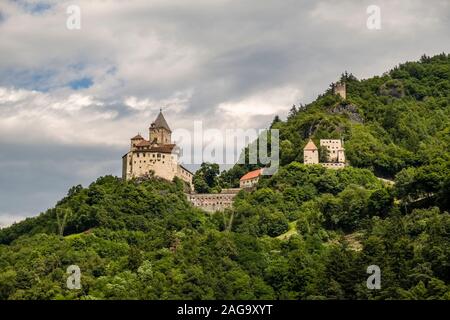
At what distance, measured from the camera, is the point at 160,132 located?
350 ft

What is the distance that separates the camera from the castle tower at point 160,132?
106 meters

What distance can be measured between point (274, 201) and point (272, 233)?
8442 mm

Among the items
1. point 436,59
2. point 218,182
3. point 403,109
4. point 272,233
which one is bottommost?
point 272,233

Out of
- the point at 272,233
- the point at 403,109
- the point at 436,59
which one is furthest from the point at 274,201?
the point at 436,59

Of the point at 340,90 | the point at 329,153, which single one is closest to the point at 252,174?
the point at 329,153

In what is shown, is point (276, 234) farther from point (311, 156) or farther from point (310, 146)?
point (310, 146)

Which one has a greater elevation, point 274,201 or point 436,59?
point 436,59

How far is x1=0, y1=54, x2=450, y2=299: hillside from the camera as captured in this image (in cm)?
6341

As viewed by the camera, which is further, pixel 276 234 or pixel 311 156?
pixel 311 156

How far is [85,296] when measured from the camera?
66875mm

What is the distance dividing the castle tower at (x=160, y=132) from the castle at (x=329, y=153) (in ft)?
55.4

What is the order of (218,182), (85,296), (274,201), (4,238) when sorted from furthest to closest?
(218,182) → (4,238) → (274,201) → (85,296)

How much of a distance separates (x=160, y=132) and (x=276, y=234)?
26100 mm
